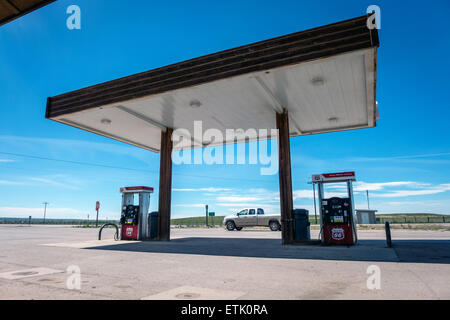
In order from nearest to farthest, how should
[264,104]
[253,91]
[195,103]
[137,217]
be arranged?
[253,91], [195,103], [264,104], [137,217]

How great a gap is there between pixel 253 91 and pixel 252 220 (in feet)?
45.0

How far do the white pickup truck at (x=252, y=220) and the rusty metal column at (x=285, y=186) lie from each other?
10191mm

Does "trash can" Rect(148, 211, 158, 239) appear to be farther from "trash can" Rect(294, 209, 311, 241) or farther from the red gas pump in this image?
the red gas pump

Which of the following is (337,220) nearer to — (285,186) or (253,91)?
(285,186)

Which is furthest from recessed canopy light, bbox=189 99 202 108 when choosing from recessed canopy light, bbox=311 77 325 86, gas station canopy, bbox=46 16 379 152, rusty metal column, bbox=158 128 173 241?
recessed canopy light, bbox=311 77 325 86

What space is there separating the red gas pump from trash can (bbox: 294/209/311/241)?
928 millimetres

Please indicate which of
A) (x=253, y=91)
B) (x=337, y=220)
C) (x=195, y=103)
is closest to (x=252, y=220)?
(x=337, y=220)

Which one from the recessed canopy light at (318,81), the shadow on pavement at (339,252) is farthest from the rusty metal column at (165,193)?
the recessed canopy light at (318,81)

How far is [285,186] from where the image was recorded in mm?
11586

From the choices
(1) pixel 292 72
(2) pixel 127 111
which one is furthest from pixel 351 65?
(2) pixel 127 111

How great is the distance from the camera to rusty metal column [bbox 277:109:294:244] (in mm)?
11227
